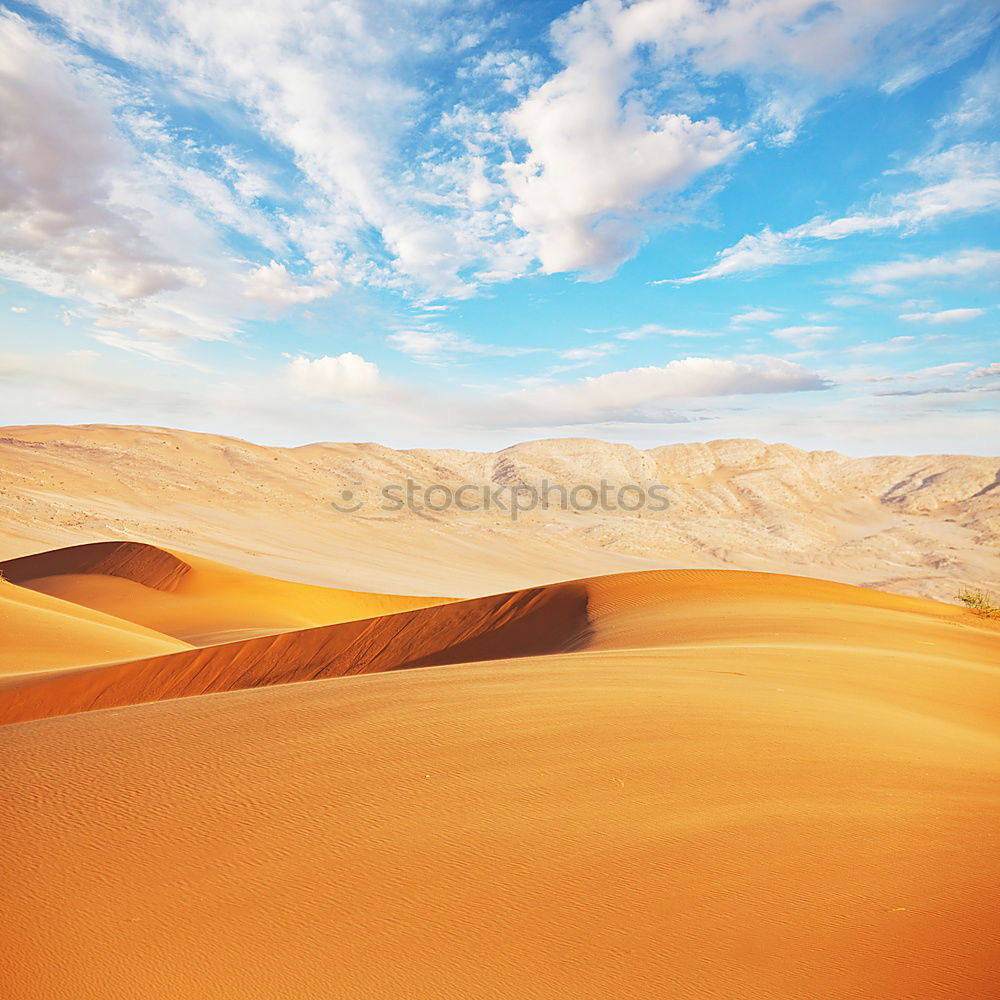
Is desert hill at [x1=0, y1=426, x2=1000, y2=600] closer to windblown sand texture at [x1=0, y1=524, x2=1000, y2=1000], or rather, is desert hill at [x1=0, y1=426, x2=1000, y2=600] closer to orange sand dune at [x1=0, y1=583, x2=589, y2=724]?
orange sand dune at [x1=0, y1=583, x2=589, y2=724]

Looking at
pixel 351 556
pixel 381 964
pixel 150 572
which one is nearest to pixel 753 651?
pixel 381 964

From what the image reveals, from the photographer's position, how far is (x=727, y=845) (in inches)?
143

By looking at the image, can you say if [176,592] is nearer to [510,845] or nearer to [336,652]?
[336,652]

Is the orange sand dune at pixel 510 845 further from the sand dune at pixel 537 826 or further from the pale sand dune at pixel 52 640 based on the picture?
the pale sand dune at pixel 52 640

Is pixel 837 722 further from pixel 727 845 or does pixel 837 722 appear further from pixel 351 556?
pixel 351 556

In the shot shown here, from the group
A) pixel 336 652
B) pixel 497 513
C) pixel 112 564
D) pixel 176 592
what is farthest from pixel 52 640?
pixel 497 513

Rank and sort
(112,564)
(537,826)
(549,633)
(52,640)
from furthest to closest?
(112,564)
(52,640)
(549,633)
(537,826)

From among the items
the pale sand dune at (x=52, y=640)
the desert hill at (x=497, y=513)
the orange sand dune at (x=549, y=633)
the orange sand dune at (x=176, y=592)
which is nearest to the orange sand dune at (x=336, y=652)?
the orange sand dune at (x=549, y=633)

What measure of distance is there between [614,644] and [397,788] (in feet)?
24.7

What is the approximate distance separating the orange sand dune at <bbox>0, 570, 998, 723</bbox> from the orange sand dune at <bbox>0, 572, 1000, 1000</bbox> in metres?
5.06

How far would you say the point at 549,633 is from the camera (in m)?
14.6

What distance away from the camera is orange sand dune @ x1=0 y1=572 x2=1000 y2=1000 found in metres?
2.73

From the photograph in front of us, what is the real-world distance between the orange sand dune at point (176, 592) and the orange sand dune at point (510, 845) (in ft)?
69.8

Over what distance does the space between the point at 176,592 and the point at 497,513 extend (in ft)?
154
